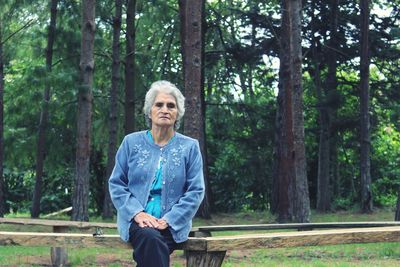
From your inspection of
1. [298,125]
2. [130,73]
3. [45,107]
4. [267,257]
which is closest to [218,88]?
[130,73]

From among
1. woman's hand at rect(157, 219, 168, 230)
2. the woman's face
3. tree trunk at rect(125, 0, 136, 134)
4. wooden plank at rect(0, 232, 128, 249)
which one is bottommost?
wooden plank at rect(0, 232, 128, 249)

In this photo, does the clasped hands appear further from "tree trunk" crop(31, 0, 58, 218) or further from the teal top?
"tree trunk" crop(31, 0, 58, 218)

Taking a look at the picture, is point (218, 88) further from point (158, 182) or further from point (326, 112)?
point (158, 182)

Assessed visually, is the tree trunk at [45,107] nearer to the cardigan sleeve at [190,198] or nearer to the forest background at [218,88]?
the forest background at [218,88]

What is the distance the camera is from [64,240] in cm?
564

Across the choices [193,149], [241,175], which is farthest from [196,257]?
[241,175]

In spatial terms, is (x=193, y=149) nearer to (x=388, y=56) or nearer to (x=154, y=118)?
(x=154, y=118)

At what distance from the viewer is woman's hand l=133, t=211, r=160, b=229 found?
4.81 meters

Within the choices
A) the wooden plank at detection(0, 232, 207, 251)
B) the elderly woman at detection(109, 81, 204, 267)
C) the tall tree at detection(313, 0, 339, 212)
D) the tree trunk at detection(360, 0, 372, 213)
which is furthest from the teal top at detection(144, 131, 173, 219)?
the tall tree at detection(313, 0, 339, 212)

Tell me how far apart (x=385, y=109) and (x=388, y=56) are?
6.74 feet

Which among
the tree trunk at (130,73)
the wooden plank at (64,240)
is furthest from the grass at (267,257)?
the tree trunk at (130,73)

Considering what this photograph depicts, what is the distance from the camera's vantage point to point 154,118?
513 cm

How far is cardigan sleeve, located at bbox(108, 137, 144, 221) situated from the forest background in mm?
9507

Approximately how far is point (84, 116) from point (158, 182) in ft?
30.3
